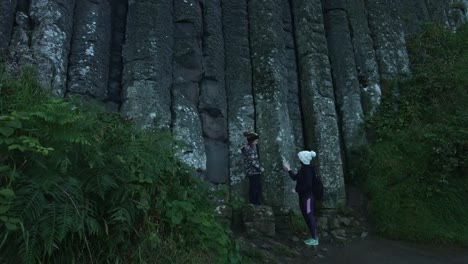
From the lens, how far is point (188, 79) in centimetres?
868

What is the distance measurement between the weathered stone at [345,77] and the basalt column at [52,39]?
20.6 ft

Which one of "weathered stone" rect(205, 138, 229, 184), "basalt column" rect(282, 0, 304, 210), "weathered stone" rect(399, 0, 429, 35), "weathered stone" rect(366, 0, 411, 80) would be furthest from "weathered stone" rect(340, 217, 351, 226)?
"weathered stone" rect(399, 0, 429, 35)

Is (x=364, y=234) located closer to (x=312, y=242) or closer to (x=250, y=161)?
(x=312, y=242)

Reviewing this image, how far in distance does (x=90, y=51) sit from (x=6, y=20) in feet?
4.95

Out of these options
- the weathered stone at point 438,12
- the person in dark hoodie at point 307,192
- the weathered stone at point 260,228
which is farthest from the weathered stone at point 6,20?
the weathered stone at point 438,12

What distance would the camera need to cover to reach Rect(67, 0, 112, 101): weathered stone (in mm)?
7695

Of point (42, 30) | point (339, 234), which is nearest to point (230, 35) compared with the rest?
point (42, 30)

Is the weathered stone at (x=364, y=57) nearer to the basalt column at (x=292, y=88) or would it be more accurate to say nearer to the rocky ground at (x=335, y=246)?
the basalt column at (x=292, y=88)

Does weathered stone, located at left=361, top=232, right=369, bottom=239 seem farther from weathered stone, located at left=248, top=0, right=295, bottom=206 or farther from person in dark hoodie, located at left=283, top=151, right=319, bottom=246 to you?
weathered stone, located at left=248, top=0, right=295, bottom=206

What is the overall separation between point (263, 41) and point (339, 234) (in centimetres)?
464

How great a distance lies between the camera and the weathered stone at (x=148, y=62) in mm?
7805

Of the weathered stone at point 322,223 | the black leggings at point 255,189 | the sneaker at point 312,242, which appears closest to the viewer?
the sneaker at point 312,242

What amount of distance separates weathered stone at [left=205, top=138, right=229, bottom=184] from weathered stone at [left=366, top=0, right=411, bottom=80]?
17.3ft

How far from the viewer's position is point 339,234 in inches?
312
